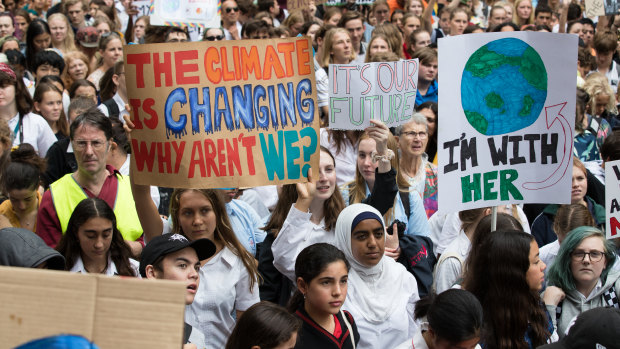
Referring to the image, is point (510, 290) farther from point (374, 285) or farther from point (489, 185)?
point (489, 185)

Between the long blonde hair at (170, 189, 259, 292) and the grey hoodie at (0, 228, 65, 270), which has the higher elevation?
the grey hoodie at (0, 228, 65, 270)

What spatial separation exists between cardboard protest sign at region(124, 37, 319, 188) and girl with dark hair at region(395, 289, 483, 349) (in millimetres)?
1208

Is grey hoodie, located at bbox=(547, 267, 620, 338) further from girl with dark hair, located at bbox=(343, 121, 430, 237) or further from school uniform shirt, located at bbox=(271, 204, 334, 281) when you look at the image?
school uniform shirt, located at bbox=(271, 204, 334, 281)

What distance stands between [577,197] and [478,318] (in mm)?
3006

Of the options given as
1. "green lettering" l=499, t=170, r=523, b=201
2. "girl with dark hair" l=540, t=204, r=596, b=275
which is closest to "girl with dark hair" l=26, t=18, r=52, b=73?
"girl with dark hair" l=540, t=204, r=596, b=275

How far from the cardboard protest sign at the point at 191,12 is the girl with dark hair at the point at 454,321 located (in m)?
6.89

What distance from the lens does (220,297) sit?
4.73 m

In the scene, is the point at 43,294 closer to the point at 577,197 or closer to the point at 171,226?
the point at 171,226

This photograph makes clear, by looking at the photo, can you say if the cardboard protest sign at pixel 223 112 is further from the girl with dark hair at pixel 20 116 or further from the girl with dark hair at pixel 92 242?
the girl with dark hair at pixel 20 116

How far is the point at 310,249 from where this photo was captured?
14.7 ft

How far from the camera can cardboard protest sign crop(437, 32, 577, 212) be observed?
16.8ft

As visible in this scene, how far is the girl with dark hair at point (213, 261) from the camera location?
4.71 metres

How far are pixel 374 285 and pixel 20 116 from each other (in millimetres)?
4256

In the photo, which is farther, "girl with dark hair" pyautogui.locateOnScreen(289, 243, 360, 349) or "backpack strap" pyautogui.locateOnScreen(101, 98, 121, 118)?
"backpack strap" pyautogui.locateOnScreen(101, 98, 121, 118)
